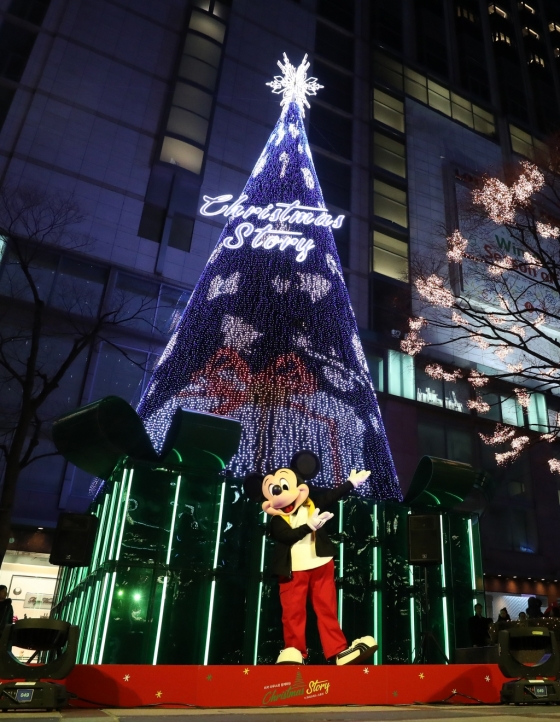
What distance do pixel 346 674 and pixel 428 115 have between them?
3366cm

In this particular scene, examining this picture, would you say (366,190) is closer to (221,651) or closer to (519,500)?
(519,500)

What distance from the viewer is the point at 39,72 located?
2286 centimetres

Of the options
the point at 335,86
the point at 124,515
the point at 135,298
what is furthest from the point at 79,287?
the point at 335,86

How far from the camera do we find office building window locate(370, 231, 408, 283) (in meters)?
27.5

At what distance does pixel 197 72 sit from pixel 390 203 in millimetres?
11315

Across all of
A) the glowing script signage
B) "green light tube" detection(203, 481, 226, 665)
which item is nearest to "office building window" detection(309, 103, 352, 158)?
the glowing script signage

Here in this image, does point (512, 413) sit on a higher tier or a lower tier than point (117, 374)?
higher

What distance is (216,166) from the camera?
24906 millimetres

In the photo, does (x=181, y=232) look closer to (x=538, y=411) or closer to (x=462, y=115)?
(x=538, y=411)

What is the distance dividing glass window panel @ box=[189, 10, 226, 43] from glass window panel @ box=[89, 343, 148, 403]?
16.4m

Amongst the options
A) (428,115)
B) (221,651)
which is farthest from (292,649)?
(428,115)

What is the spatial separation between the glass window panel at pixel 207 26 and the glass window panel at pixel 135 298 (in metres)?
13.5

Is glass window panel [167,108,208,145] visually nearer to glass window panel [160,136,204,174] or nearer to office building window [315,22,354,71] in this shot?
glass window panel [160,136,204,174]

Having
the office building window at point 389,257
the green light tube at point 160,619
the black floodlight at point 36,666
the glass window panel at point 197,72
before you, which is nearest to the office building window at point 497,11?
the office building window at point 389,257
